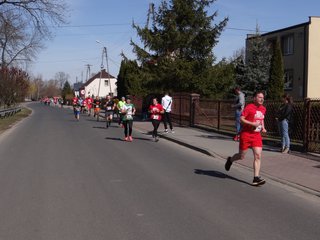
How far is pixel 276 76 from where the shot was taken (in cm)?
3105

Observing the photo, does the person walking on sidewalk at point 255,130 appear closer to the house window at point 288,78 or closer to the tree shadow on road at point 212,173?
the tree shadow on road at point 212,173

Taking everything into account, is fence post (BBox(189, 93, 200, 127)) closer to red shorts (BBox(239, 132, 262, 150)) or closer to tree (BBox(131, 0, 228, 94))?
tree (BBox(131, 0, 228, 94))

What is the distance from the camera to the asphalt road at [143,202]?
6105 millimetres

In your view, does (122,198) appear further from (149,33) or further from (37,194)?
(149,33)

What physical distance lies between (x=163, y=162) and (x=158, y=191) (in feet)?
13.3

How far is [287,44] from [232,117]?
19961 mm

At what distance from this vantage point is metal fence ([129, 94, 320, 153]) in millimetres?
→ 14024

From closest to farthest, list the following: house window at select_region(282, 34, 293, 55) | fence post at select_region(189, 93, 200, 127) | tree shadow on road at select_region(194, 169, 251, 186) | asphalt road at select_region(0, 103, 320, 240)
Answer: asphalt road at select_region(0, 103, 320, 240) → tree shadow on road at select_region(194, 169, 251, 186) → fence post at select_region(189, 93, 200, 127) → house window at select_region(282, 34, 293, 55)

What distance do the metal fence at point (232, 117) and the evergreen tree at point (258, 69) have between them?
8.37 meters

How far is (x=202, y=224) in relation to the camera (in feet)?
21.2

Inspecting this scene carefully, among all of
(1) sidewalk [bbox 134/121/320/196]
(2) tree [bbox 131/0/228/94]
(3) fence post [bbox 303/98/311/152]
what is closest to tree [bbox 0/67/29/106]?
(2) tree [bbox 131/0/228/94]

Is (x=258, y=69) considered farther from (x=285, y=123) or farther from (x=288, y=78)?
(x=285, y=123)

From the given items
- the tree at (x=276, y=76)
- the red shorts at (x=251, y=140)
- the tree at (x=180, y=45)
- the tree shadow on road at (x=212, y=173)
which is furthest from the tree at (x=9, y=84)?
the red shorts at (x=251, y=140)

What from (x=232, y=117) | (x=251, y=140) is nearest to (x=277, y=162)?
(x=251, y=140)
